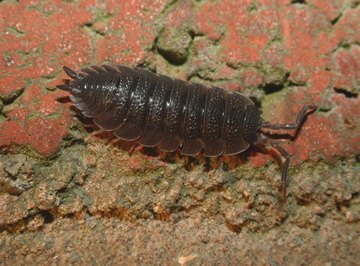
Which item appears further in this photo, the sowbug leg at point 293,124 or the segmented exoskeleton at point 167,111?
the sowbug leg at point 293,124

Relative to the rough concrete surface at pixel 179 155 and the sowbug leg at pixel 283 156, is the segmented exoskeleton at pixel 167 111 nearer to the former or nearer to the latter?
the sowbug leg at pixel 283 156

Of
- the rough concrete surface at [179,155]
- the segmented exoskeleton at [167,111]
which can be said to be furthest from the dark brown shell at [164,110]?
the rough concrete surface at [179,155]

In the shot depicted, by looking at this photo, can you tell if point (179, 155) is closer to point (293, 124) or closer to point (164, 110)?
point (164, 110)

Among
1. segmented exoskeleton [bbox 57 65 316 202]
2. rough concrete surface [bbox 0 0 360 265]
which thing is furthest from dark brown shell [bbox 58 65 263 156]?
rough concrete surface [bbox 0 0 360 265]

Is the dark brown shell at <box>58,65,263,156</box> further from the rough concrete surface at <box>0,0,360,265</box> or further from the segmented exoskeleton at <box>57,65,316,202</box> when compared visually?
the rough concrete surface at <box>0,0,360,265</box>

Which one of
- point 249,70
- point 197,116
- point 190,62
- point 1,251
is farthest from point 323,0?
point 1,251

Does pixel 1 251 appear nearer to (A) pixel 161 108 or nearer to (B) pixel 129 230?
(B) pixel 129 230

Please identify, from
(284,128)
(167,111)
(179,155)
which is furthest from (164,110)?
(284,128)
